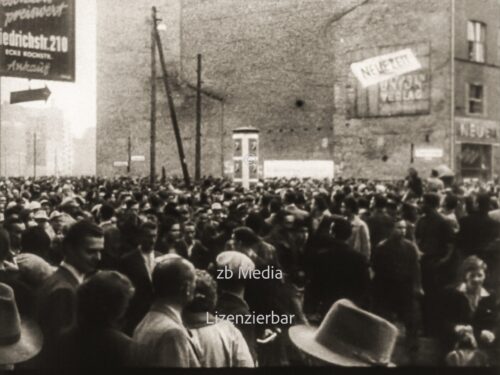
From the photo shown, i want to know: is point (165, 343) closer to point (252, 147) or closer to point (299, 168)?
point (252, 147)

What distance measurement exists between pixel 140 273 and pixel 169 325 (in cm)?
208

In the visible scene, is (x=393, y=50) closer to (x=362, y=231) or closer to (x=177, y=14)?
(x=177, y=14)

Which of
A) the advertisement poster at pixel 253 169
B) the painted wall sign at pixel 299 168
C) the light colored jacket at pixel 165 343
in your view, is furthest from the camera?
the painted wall sign at pixel 299 168

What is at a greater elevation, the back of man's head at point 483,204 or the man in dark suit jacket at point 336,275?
the back of man's head at point 483,204

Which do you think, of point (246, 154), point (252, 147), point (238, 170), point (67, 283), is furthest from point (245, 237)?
point (252, 147)

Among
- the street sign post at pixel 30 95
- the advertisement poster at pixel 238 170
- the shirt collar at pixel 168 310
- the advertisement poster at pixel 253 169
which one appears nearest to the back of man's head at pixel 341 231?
the shirt collar at pixel 168 310

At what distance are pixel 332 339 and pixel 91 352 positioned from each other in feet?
4.31

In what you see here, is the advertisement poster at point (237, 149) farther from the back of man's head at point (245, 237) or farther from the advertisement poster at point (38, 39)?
the back of man's head at point (245, 237)

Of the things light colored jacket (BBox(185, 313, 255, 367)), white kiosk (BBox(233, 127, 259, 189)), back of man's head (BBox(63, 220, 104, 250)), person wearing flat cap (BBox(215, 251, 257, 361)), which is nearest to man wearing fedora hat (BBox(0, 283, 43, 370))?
back of man's head (BBox(63, 220, 104, 250))

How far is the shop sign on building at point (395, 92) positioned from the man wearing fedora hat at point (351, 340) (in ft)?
67.7

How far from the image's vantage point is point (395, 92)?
2731 centimetres

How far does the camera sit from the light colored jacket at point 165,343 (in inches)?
144

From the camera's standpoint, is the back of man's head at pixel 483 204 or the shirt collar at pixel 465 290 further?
the back of man's head at pixel 483 204

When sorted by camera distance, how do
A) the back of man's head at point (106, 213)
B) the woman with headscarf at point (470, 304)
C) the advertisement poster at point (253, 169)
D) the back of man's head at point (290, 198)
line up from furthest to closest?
the advertisement poster at point (253, 169) → the back of man's head at point (290, 198) → the back of man's head at point (106, 213) → the woman with headscarf at point (470, 304)
